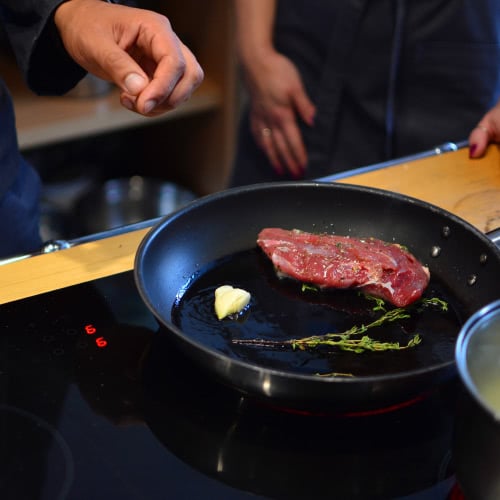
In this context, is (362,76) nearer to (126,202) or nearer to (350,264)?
(350,264)

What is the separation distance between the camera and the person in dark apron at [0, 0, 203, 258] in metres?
0.85

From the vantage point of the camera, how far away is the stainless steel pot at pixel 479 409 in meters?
0.52

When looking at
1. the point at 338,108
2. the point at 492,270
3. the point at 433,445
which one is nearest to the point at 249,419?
the point at 433,445

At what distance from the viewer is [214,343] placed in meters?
0.78

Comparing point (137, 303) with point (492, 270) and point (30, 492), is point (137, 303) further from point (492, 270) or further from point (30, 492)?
point (492, 270)

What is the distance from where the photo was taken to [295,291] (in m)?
0.89

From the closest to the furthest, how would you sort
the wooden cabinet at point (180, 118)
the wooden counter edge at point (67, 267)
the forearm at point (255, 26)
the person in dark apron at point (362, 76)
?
the wooden counter edge at point (67, 267)
the person in dark apron at point (362, 76)
the forearm at point (255, 26)
the wooden cabinet at point (180, 118)

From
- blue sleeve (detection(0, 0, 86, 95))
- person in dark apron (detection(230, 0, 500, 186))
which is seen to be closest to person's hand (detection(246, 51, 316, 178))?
person in dark apron (detection(230, 0, 500, 186))

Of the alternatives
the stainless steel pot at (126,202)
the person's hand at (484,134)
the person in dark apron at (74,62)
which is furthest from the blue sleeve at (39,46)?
the stainless steel pot at (126,202)

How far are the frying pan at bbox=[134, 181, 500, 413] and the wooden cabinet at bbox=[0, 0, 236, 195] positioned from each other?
1070mm

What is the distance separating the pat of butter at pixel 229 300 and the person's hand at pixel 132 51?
9.2 inches

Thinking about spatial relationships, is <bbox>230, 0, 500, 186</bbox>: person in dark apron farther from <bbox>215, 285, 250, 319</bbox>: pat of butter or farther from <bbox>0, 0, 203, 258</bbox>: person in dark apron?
<bbox>215, 285, 250, 319</bbox>: pat of butter

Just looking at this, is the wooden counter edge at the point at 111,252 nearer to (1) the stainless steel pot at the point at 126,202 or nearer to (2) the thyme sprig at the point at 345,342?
(2) the thyme sprig at the point at 345,342

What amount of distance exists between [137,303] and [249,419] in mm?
229
